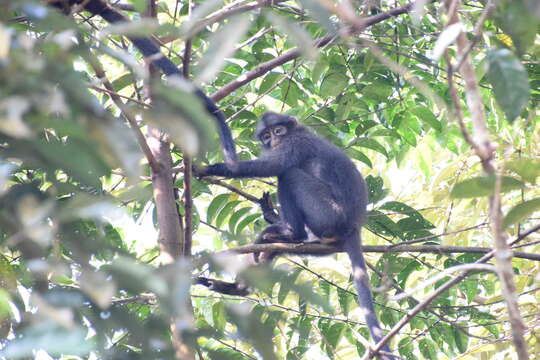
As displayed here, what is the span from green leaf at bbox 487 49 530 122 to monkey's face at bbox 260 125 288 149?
4.76 metres

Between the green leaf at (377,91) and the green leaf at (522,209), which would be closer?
the green leaf at (522,209)

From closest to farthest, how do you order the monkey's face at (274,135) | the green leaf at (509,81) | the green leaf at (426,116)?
1. the green leaf at (509,81)
2. the green leaf at (426,116)
3. the monkey's face at (274,135)

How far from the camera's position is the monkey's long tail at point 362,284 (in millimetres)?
4276

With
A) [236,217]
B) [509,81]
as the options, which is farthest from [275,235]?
[509,81]

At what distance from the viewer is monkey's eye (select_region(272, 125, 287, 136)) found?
20.9 ft

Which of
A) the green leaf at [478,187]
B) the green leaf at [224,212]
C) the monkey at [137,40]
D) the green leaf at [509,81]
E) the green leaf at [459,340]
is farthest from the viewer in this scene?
the green leaf at [224,212]

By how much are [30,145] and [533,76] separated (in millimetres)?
4489

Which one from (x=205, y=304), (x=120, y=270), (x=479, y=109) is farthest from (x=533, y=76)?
(x=120, y=270)

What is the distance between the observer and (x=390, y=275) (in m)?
5.05

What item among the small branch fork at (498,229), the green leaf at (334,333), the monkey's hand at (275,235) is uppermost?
A: the monkey's hand at (275,235)

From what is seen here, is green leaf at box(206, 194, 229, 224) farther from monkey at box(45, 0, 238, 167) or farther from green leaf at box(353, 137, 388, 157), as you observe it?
monkey at box(45, 0, 238, 167)

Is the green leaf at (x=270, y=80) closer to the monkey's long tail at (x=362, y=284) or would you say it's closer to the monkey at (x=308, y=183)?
the monkey at (x=308, y=183)

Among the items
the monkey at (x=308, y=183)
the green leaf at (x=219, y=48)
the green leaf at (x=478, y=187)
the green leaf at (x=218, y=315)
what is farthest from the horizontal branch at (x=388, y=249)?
the green leaf at (x=219, y=48)

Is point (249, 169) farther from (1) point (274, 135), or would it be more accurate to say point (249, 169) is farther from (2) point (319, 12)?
(2) point (319, 12)
